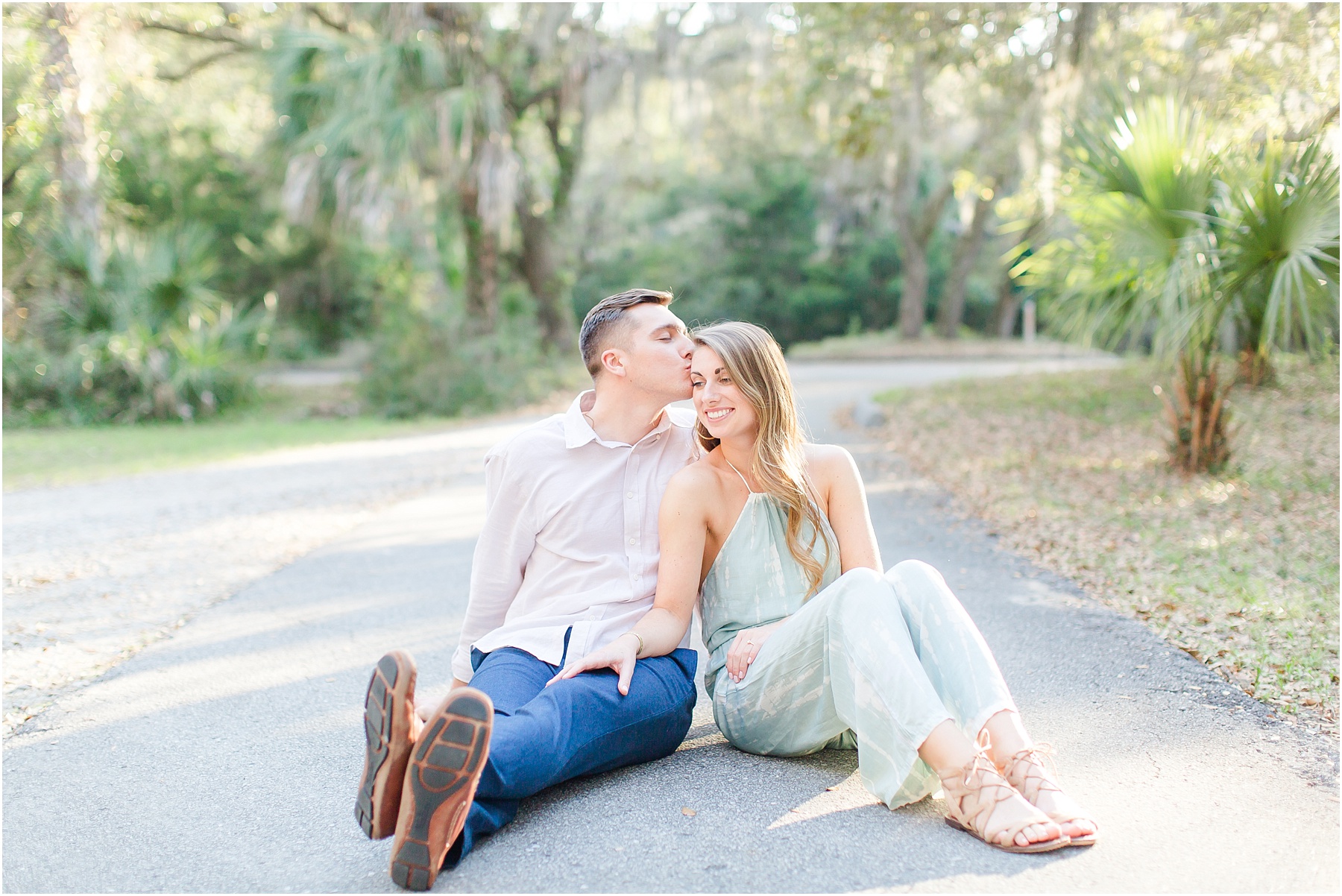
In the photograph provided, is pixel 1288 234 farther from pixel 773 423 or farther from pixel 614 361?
pixel 614 361

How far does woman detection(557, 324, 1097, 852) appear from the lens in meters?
2.38

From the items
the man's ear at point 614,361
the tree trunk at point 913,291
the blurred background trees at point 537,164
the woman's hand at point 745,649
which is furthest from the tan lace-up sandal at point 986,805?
the tree trunk at point 913,291

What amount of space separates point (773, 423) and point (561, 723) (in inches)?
40.2

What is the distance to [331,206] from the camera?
1502 centimetres

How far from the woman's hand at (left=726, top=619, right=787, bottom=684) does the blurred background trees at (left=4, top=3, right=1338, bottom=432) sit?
437cm

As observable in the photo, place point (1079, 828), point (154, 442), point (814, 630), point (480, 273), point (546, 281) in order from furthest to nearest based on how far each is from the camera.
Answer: point (546, 281) → point (480, 273) → point (154, 442) → point (814, 630) → point (1079, 828)

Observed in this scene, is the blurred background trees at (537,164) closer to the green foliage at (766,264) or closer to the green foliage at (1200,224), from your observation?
the green foliage at (1200,224)

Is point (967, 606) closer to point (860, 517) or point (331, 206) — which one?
point (860, 517)

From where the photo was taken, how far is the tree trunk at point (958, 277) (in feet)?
74.8

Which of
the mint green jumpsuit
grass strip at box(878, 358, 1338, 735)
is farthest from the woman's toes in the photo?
grass strip at box(878, 358, 1338, 735)

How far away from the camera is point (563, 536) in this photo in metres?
2.96

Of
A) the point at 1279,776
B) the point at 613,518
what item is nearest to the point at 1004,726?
the point at 1279,776

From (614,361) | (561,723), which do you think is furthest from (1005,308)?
(561,723)

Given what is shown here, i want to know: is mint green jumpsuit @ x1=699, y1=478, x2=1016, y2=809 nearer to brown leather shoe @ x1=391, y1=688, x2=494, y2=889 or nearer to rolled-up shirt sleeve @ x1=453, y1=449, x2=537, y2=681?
rolled-up shirt sleeve @ x1=453, y1=449, x2=537, y2=681
